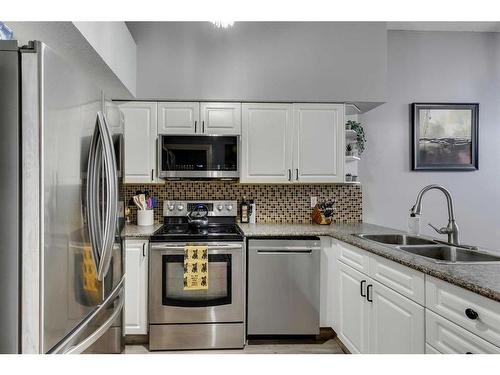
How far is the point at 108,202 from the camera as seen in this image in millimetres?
1393

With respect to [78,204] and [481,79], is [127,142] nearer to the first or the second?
[78,204]

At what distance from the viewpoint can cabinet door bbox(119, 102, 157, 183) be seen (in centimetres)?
289

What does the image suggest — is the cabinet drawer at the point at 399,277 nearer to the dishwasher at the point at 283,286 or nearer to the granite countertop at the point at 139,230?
the dishwasher at the point at 283,286

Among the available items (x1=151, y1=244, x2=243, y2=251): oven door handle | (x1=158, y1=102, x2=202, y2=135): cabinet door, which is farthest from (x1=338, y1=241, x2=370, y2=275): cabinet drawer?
(x1=158, y1=102, x2=202, y2=135): cabinet door

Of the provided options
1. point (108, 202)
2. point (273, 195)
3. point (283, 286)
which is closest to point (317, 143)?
point (273, 195)

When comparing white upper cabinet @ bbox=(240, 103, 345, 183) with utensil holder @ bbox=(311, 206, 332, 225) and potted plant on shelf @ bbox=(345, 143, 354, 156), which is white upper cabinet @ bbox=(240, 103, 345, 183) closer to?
potted plant on shelf @ bbox=(345, 143, 354, 156)

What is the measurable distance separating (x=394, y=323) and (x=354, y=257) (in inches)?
23.0

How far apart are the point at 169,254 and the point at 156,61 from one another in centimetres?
168

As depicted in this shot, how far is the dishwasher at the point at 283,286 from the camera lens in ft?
8.57

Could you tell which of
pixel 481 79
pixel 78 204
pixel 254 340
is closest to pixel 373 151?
pixel 481 79

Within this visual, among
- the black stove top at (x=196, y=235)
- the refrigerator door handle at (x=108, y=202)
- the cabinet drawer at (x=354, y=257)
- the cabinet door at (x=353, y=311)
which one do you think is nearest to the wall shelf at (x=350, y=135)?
the cabinet drawer at (x=354, y=257)

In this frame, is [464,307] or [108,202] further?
[108,202]

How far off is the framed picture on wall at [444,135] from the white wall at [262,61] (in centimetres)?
68

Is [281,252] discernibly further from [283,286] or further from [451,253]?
[451,253]
